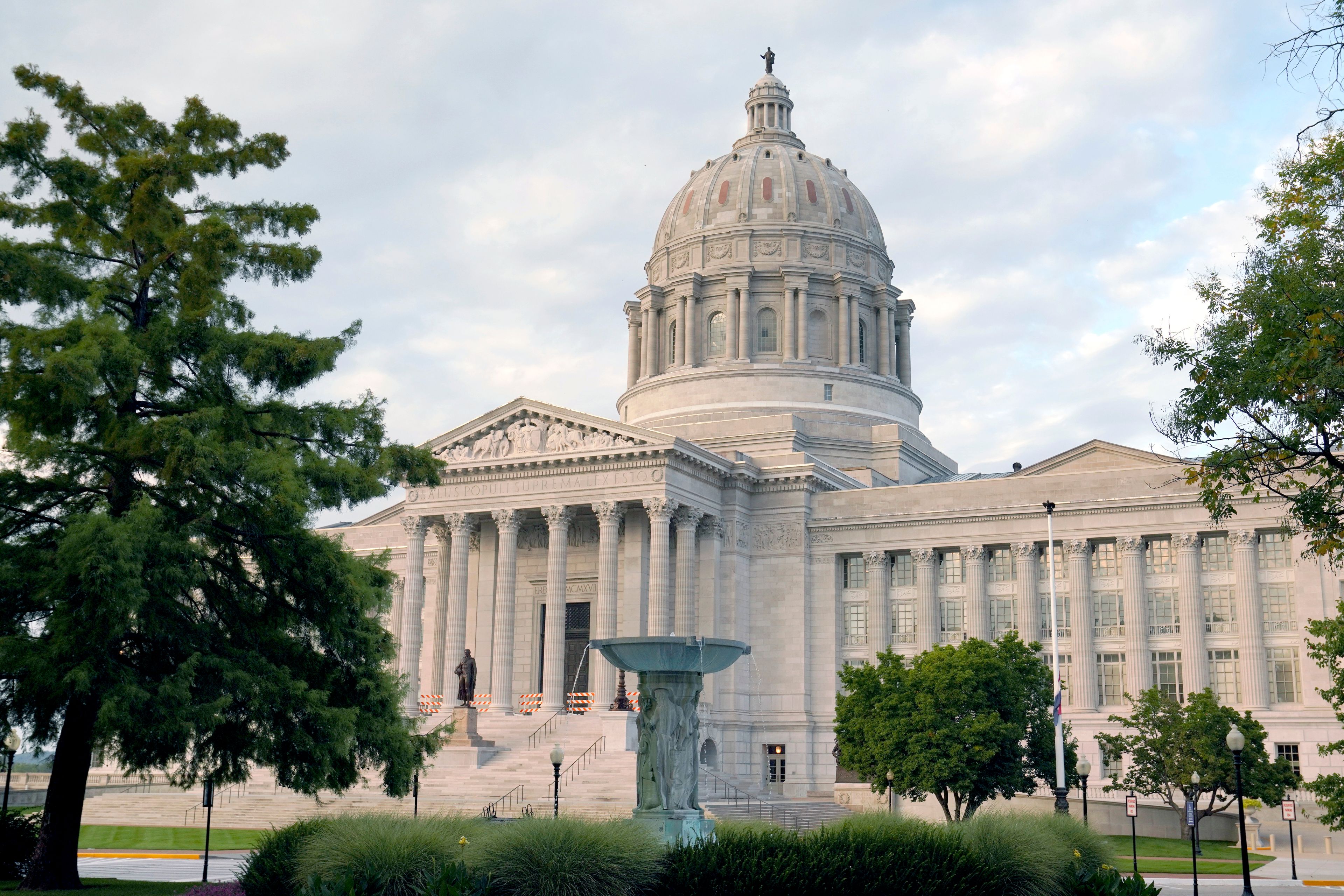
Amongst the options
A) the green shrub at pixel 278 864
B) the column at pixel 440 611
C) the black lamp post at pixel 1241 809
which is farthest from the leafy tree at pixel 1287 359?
the column at pixel 440 611

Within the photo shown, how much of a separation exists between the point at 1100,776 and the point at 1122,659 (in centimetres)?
513

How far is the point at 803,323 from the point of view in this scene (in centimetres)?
7488

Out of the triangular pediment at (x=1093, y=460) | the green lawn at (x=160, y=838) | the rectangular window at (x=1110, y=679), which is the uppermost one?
the triangular pediment at (x=1093, y=460)

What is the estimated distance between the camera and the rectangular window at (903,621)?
61.6m

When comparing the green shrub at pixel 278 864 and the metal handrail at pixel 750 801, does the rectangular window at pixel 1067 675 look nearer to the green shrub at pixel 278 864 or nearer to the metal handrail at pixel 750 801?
the metal handrail at pixel 750 801

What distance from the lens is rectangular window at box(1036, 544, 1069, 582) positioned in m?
59.2

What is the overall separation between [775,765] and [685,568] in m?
9.88

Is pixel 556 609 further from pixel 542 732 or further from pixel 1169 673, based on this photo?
pixel 1169 673

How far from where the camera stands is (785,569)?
62.8m

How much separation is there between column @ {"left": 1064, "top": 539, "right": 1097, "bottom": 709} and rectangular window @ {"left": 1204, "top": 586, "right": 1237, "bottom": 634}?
4.60 meters

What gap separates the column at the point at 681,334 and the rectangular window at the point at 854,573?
17549 millimetres

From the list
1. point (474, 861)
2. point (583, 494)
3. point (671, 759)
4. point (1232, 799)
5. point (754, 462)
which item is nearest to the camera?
point (474, 861)

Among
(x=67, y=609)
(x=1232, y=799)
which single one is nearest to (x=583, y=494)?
(x=1232, y=799)

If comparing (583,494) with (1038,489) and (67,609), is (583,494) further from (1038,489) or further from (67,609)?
(67,609)
